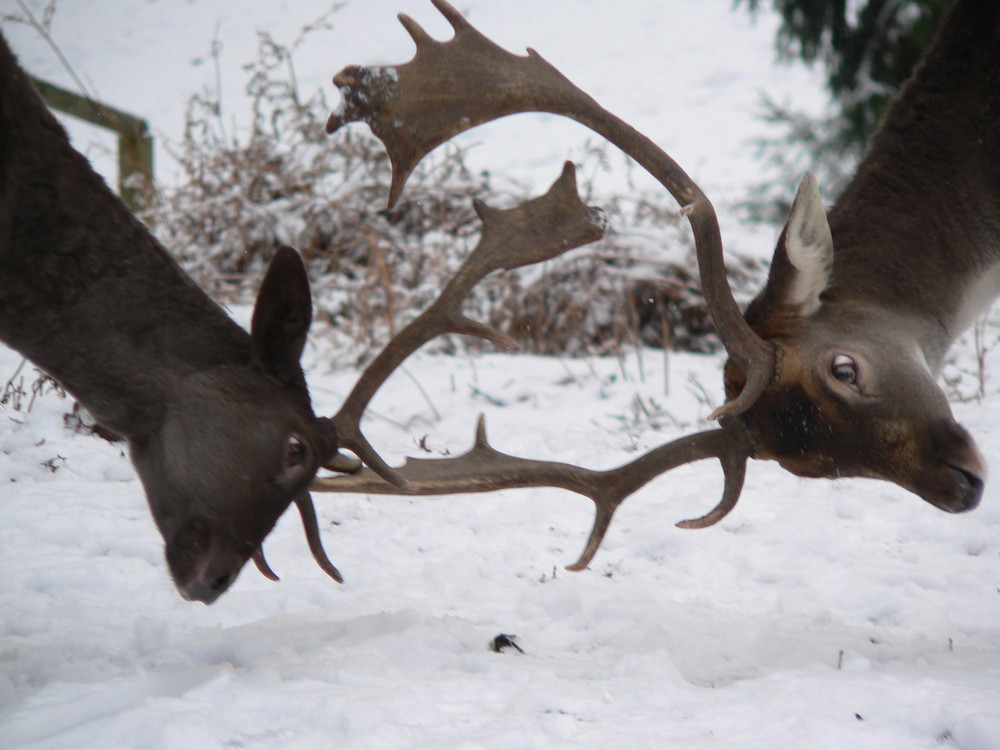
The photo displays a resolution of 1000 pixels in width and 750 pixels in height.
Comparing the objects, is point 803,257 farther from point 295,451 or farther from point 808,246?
point 295,451

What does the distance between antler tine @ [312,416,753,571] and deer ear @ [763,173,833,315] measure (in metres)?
0.37

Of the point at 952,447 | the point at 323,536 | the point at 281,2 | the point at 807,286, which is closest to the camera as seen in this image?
the point at 952,447

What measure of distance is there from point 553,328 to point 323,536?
3.10m

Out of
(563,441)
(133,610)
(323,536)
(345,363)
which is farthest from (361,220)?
(133,610)

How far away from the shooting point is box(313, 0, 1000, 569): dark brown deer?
2463mm

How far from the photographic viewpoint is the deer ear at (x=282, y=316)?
95.2 inches

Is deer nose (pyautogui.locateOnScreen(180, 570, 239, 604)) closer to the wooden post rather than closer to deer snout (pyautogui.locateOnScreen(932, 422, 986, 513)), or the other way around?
deer snout (pyautogui.locateOnScreen(932, 422, 986, 513))

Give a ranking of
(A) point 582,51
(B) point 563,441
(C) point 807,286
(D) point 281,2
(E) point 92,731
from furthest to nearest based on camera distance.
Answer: (A) point 582,51 < (D) point 281,2 < (B) point 563,441 < (C) point 807,286 < (E) point 92,731

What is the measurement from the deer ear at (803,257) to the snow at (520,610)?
0.88 m

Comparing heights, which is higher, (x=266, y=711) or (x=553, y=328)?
(x=553, y=328)

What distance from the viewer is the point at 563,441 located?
439 centimetres

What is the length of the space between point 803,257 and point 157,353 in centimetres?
164

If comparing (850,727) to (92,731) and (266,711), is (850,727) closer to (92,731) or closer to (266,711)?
(266,711)

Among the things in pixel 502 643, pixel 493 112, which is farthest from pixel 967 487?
pixel 493 112
